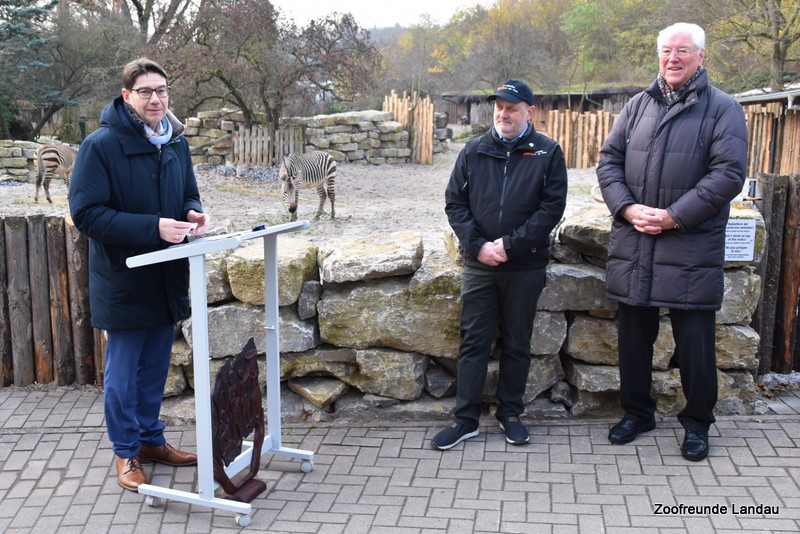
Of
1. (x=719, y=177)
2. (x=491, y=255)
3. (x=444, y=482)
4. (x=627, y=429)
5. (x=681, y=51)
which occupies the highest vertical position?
(x=681, y=51)

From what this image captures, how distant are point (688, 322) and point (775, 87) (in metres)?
17.6

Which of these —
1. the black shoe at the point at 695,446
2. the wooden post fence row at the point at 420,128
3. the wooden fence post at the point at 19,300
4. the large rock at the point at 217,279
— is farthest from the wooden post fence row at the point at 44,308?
the wooden post fence row at the point at 420,128

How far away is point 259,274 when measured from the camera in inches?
172

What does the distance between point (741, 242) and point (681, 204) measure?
35.2 inches

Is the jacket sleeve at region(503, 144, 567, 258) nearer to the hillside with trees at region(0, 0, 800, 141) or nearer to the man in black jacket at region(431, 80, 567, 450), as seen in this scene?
the man in black jacket at region(431, 80, 567, 450)

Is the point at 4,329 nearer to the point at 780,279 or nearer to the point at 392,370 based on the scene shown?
the point at 392,370

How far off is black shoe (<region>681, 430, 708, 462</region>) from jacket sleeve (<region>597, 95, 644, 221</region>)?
117cm

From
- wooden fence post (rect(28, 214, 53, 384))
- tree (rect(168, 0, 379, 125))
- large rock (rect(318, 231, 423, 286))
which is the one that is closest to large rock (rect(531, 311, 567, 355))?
large rock (rect(318, 231, 423, 286))

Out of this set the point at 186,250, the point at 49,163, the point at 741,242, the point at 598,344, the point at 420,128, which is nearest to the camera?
the point at 186,250

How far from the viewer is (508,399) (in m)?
4.19

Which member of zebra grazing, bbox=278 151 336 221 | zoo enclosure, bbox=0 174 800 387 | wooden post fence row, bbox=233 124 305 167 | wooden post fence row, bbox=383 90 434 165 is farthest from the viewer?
wooden post fence row, bbox=383 90 434 165

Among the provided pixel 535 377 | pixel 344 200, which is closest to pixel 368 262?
pixel 535 377

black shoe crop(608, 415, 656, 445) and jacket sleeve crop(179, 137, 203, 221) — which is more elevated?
jacket sleeve crop(179, 137, 203, 221)

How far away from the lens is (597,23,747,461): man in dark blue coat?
3705mm
